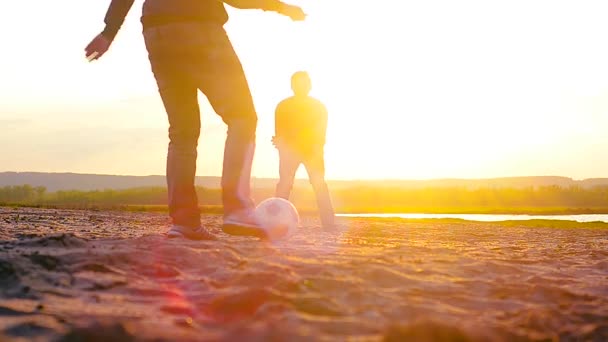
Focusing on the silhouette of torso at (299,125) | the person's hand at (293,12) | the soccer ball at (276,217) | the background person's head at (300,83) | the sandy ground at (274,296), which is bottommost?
the sandy ground at (274,296)

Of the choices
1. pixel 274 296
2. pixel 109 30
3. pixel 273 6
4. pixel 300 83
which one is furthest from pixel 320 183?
pixel 274 296

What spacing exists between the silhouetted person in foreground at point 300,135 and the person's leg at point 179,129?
4699 millimetres

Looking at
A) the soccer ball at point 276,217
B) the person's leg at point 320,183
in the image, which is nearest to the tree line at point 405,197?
the person's leg at point 320,183

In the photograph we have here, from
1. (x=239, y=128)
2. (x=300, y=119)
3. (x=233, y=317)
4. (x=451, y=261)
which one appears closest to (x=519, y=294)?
(x=451, y=261)

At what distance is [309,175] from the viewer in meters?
11.0

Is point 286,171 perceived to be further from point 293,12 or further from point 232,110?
point 232,110

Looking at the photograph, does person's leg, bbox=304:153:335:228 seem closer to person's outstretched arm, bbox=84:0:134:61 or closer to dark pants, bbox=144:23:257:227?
dark pants, bbox=144:23:257:227

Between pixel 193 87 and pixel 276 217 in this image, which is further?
pixel 276 217

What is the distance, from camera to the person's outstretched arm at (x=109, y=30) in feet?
19.0

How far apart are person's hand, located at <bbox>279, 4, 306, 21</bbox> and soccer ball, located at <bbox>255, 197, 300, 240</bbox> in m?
1.88

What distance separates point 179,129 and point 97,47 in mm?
1072

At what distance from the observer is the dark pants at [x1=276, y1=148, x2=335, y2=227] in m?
10.5

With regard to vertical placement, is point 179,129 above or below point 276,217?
above

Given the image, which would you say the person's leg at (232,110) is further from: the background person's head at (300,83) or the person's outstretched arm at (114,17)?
the background person's head at (300,83)
